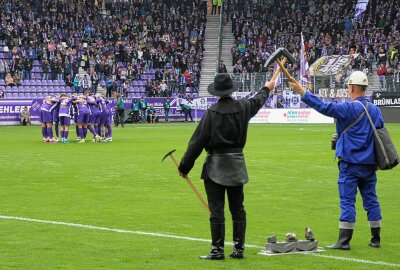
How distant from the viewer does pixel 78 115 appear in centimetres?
3662

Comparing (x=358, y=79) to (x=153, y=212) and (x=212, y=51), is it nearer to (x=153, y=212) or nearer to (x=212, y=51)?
(x=153, y=212)

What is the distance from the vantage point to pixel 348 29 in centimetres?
6769

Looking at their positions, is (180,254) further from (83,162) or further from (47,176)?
(83,162)

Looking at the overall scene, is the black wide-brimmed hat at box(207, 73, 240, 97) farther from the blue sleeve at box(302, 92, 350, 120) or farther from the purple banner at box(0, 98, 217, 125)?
the purple banner at box(0, 98, 217, 125)

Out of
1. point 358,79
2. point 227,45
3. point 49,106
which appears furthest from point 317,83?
point 358,79

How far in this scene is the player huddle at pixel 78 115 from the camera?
121ft

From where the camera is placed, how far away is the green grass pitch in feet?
34.5

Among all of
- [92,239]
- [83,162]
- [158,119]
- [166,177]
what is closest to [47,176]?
[166,177]

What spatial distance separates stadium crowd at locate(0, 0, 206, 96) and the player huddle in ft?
67.9

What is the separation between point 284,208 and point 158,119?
4830cm

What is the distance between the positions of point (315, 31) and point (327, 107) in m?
58.1

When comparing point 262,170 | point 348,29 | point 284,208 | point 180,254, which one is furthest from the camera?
point 348,29

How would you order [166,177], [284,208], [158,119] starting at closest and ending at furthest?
[284,208]
[166,177]
[158,119]

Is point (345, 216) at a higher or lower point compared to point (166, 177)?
higher
